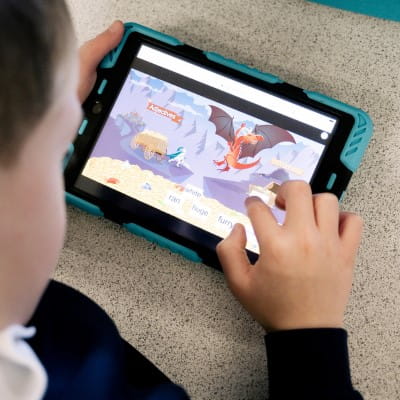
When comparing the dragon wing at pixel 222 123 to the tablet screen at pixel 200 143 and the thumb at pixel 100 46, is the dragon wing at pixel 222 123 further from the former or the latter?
the thumb at pixel 100 46

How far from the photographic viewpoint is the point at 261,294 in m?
0.38

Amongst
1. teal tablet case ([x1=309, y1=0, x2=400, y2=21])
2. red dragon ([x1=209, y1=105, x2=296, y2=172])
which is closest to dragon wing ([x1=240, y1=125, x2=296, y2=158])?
red dragon ([x1=209, y1=105, x2=296, y2=172])

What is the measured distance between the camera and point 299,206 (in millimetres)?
367

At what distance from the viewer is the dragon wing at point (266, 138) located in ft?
1.46

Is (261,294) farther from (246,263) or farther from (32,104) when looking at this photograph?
(32,104)

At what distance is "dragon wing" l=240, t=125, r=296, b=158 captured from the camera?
0.45 meters

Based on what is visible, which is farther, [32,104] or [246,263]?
[246,263]

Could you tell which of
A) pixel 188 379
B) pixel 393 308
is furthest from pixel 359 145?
pixel 188 379

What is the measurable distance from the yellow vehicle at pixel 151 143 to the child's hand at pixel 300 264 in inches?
4.5

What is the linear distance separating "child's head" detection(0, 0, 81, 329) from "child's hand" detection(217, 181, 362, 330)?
177 millimetres

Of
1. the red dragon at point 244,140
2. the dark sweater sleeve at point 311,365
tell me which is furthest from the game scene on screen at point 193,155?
the dark sweater sleeve at point 311,365

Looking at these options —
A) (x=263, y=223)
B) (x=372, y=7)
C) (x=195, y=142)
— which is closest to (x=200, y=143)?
(x=195, y=142)

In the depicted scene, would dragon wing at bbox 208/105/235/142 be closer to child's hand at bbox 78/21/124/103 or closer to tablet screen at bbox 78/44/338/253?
tablet screen at bbox 78/44/338/253

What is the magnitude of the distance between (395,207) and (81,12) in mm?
380
